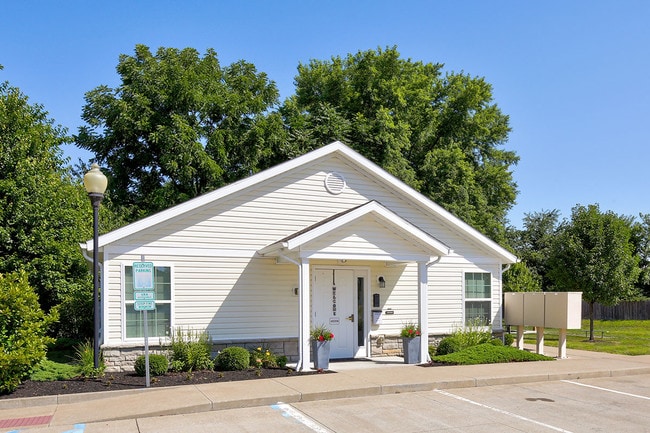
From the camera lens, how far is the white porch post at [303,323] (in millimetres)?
13039

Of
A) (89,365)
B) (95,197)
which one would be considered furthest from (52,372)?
(95,197)

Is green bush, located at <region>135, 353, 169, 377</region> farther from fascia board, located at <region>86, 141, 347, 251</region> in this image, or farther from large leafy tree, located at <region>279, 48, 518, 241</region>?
large leafy tree, located at <region>279, 48, 518, 241</region>

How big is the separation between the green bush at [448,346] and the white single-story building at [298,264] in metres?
1.05

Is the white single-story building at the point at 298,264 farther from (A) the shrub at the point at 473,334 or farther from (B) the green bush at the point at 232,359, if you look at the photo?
(B) the green bush at the point at 232,359

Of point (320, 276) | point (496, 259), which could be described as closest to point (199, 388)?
point (320, 276)

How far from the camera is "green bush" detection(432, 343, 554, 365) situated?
14.3 meters

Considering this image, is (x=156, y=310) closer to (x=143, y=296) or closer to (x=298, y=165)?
(x=143, y=296)

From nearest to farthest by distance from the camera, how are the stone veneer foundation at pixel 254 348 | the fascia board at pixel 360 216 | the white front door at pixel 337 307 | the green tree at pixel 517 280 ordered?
the stone veneer foundation at pixel 254 348 → the fascia board at pixel 360 216 → the white front door at pixel 337 307 → the green tree at pixel 517 280

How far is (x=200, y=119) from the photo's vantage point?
26125 mm

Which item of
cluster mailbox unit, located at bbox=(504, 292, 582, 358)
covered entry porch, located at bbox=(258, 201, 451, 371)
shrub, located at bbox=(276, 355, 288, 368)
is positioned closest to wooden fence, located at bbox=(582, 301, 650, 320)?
cluster mailbox unit, located at bbox=(504, 292, 582, 358)

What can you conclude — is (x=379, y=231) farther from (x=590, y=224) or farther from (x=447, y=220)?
(x=590, y=224)

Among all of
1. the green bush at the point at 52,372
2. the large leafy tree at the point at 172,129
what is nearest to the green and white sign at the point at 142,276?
the green bush at the point at 52,372

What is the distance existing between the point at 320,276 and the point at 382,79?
1811 centimetres

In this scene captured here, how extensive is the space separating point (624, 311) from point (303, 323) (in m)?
35.4
